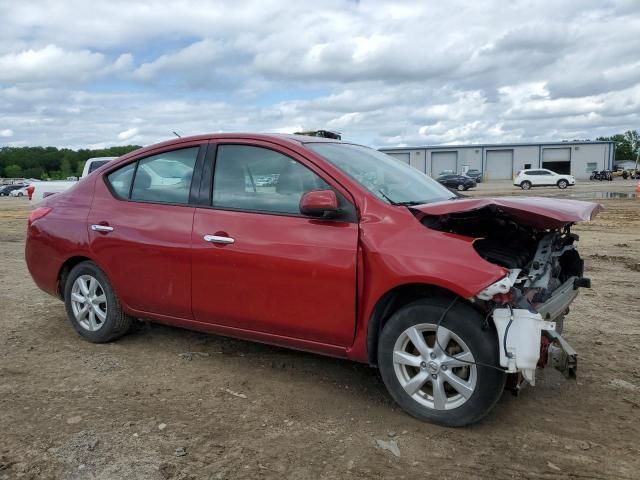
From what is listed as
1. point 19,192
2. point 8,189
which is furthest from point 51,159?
point 19,192

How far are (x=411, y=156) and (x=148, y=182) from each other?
82.0 metres

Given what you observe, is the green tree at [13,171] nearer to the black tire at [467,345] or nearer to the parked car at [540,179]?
the parked car at [540,179]

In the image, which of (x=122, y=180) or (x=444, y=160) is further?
(x=444, y=160)

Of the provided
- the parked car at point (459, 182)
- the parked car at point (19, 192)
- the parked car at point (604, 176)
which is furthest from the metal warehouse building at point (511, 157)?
the parked car at point (19, 192)

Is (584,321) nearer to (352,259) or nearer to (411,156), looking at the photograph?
(352,259)

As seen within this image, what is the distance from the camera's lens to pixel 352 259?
11.6ft

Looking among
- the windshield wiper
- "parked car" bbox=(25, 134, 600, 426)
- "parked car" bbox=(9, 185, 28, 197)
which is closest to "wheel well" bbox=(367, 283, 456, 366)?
"parked car" bbox=(25, 134, 600, 426)

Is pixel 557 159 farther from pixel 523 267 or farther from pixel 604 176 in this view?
pixel 523 267

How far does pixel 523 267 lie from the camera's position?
11.7 feet

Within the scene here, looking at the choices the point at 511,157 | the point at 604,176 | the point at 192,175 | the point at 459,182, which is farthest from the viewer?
the point at 511,157

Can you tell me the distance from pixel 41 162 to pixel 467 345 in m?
159

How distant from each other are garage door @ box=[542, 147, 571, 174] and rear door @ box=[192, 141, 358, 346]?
83321 millimetres

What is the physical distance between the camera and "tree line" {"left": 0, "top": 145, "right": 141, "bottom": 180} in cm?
13650

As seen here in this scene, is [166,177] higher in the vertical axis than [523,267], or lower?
higher
